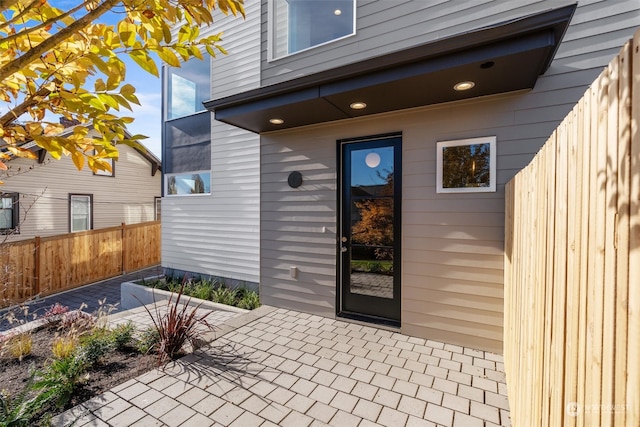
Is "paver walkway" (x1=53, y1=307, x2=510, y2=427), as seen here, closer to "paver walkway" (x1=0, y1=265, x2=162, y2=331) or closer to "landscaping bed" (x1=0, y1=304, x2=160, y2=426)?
"landscaping bed" (x1=0, y1=304, x2=160, y2=426)

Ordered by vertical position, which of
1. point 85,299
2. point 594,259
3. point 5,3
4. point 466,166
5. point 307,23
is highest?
point 307,23

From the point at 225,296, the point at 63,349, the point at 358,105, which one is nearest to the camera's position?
the point at 63,349

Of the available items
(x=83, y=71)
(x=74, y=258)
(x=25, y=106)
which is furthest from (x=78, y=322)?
(x=74, y=258)

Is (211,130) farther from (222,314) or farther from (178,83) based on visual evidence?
(222,314)

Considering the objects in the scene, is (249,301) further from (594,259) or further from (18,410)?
(594,259)

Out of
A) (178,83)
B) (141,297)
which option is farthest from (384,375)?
(178,83)

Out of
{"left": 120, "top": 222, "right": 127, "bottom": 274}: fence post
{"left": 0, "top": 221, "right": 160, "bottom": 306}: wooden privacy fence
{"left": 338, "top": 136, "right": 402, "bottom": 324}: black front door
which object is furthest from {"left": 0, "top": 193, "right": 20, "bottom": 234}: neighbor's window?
{"left": 338, "top": 136, "right": 402, "bottom": 324}: black front door

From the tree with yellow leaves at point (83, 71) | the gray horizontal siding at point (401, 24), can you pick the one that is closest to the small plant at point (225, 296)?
the gray horizontal siding at point (401, 24)

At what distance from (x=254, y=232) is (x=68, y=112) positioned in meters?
4.71

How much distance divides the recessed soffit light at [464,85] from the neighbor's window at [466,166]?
1.87 ft

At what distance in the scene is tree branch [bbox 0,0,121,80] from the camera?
954 mm

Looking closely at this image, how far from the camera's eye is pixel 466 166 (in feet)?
10.8

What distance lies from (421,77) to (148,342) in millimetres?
3886

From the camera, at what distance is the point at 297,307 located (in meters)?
4.43
